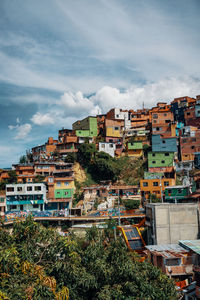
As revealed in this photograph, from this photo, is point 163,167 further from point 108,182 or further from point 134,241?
point 134,241

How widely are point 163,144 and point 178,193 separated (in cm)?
1921

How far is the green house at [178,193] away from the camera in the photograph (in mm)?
41963

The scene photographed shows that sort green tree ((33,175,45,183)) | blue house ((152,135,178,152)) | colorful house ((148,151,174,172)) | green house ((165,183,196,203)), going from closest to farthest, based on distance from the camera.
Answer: green house ((165,183,196,203)), green tree ((33,175,45,183)), colorful house ((148,151,174,172)), blue house ((152,135,178,152))

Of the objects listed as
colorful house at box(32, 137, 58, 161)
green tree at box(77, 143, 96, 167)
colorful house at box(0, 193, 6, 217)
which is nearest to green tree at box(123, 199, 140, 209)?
green tree at box(77, 143, 96, 167)

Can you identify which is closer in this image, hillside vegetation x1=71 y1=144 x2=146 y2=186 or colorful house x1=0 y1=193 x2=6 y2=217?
colorful house x1=0 y1=193 x2=6 y2=217

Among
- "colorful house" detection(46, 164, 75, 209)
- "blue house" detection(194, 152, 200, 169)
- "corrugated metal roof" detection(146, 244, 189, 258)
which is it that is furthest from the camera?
"blue house" detection(194, 152, 200, 169)

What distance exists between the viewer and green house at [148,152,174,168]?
185ft

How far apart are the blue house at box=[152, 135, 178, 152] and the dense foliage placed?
4490 cm

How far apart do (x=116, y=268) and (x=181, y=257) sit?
929 cm

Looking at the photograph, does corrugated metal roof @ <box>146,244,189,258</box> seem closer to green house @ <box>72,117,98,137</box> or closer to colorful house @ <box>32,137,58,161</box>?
colorful house @ <box>32,137,58,161</box>

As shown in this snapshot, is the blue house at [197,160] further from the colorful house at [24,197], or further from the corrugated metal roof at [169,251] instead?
the colorful house at [24,197]

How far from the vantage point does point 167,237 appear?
93.5 ft

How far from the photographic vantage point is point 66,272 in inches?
584

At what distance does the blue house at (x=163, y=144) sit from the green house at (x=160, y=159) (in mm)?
3369
